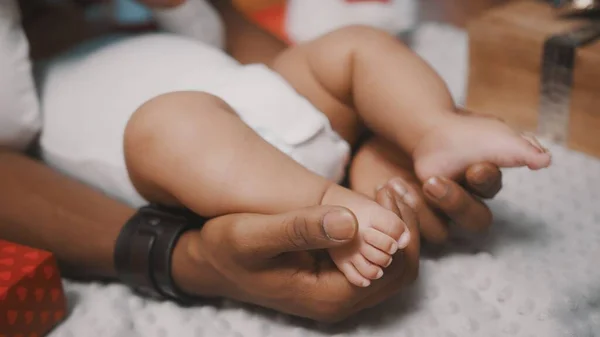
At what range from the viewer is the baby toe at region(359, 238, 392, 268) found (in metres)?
0.58

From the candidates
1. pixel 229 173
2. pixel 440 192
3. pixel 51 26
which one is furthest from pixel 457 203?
pixel 51 26

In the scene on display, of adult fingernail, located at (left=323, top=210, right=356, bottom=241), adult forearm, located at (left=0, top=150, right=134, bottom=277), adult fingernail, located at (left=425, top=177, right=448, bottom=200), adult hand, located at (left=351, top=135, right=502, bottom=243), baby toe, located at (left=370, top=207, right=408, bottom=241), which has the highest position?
adult fingernail, located at (left=323, top=210, right=356, bottom=241)

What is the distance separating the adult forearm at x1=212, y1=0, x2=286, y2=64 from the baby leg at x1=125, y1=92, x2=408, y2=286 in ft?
1.18

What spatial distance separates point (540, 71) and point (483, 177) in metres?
0.41

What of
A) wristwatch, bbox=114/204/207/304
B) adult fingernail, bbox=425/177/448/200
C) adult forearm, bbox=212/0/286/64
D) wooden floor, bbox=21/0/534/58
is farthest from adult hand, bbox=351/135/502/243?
wooden floor, bbox=21/0/534/58

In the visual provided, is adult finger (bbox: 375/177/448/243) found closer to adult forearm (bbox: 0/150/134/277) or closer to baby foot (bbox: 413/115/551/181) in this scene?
baby foot (bbox: 413/115/551/181)

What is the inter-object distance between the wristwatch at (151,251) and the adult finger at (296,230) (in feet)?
0.39

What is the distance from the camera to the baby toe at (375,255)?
580 mm

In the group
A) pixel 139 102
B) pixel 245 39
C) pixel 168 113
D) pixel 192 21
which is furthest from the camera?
pixel 245 39

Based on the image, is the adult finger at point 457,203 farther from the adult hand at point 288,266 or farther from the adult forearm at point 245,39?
the adult forearm at point 245,39

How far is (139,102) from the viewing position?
78 centimetres

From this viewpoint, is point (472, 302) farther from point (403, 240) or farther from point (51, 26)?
point (51, 26)

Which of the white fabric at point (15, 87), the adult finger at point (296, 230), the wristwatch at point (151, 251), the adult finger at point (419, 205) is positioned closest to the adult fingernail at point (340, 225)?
the adult finger at point (296, 230)

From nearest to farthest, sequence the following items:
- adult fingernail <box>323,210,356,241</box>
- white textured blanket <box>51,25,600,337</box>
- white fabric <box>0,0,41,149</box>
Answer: adult fingernail <box>323,210,356,241</box>, white textured blanket <box>51,25,600,337</box>, white fabric <box>0,0,41,149</box>
